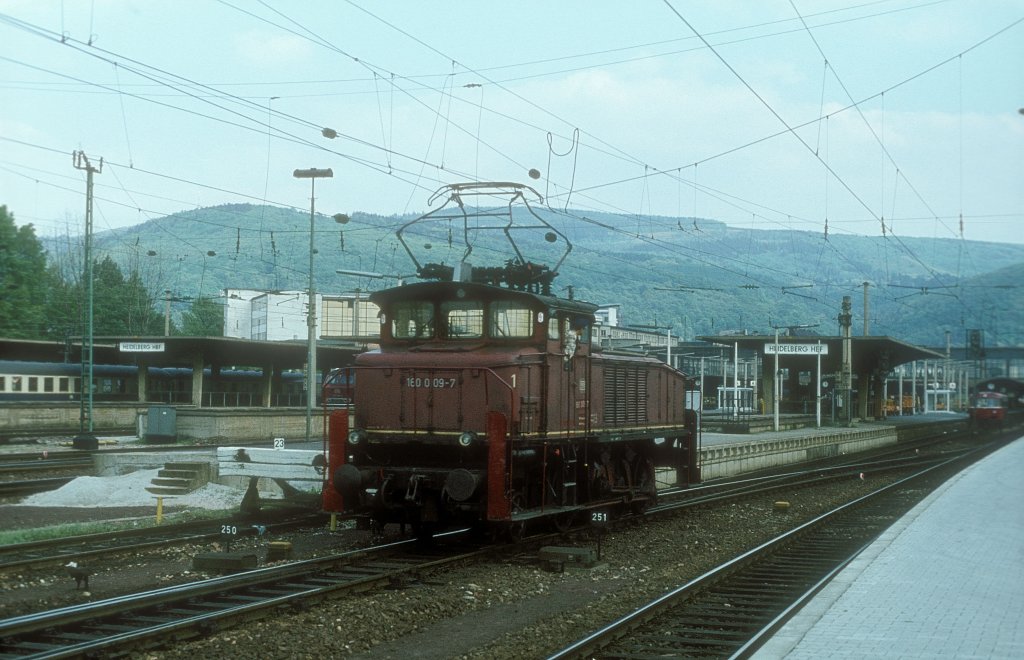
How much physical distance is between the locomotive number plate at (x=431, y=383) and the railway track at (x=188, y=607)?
229cm

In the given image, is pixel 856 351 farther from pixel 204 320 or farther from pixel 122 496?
pixel 204 320

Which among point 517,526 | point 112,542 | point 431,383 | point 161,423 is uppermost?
point 431,383

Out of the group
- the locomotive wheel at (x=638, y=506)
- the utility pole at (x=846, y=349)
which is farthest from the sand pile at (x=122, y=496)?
the utility pole at (x=846, y=349)

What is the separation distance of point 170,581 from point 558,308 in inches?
245

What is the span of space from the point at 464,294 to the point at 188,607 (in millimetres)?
5975

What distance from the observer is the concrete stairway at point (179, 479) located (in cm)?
2030

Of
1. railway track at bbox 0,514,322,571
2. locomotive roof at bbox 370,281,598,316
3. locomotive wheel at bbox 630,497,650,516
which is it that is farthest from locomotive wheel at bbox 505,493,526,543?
locomotive wheel at bbox 630,497,650,516

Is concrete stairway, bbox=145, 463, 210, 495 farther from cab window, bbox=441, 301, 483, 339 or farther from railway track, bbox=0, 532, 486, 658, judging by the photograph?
railway track, bbox=0, 532, 486, 658

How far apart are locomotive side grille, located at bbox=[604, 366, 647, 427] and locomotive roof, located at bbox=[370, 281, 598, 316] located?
1823 mm

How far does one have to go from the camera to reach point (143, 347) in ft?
141

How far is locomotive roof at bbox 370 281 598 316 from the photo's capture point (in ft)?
44.7

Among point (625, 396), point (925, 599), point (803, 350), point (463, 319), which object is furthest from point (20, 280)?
point (925, 599)

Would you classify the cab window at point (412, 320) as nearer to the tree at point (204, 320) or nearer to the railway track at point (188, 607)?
the railway track at point (188, 607)

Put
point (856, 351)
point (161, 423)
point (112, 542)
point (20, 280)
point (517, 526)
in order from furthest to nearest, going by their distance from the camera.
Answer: point (856, 351) → point (20, 280) → point (161, 423) → point (517, 526) → point (112, 542)
